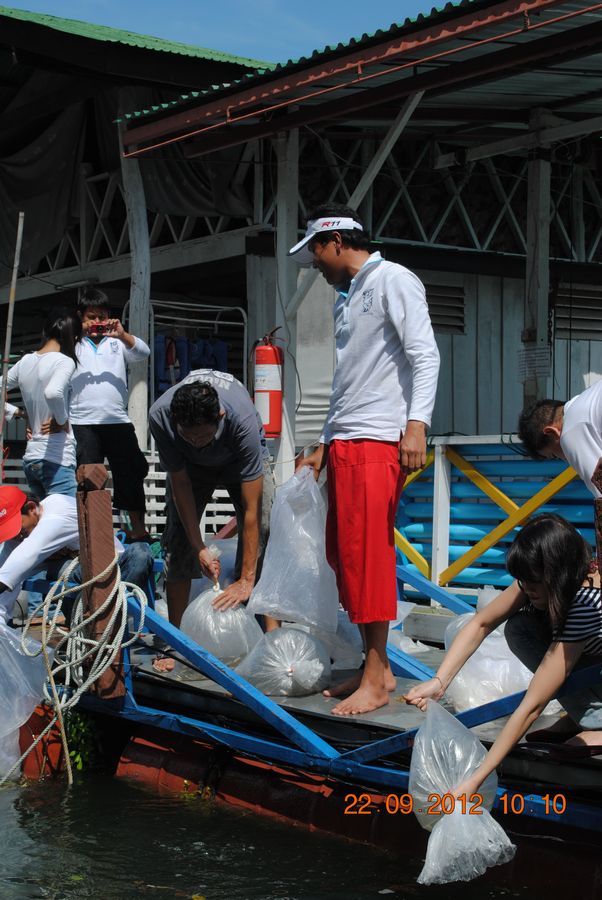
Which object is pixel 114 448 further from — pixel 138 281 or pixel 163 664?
pixel 138 281

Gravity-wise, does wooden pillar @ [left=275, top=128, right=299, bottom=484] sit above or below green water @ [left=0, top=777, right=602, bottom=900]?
above

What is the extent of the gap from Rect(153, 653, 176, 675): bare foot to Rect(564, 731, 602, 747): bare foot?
2.57 m

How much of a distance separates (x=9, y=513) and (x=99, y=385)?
1920 mm

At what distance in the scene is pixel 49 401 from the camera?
299 inches

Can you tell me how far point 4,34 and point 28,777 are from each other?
7341 millimetres

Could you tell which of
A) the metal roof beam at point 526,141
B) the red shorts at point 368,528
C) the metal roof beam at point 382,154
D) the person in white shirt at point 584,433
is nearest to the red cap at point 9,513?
the red shorts at point 368,528

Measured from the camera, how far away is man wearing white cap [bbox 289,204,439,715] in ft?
16.1

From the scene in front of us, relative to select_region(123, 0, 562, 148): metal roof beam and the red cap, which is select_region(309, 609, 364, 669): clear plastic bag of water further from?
select_region(123, 0, 562, 148): metal roof beam

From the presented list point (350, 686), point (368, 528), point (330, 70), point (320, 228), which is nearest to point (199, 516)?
point (350, 686)

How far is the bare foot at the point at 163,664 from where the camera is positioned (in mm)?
6078

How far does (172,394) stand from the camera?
596cm

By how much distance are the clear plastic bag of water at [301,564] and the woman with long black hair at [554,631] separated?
134 centimetres
